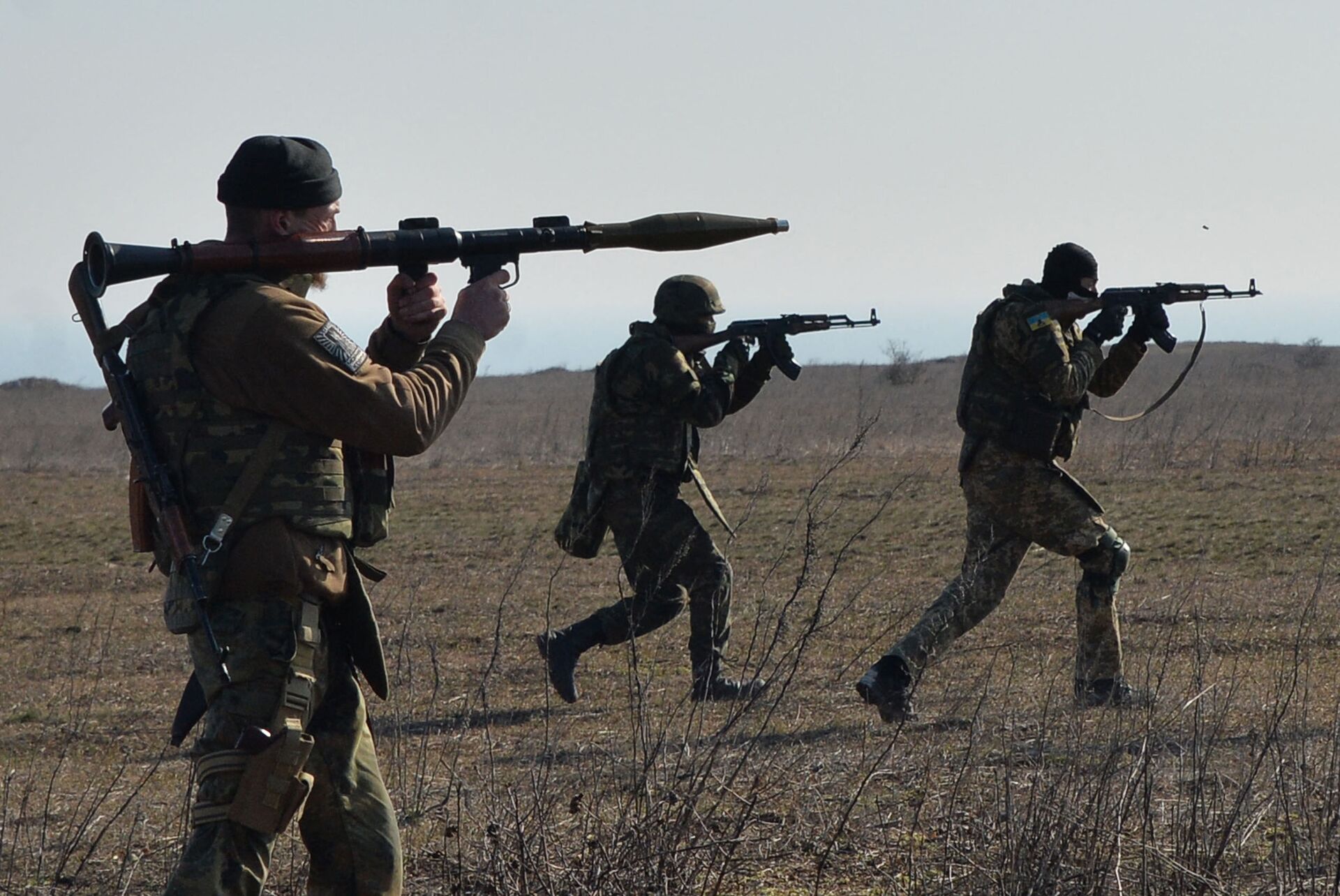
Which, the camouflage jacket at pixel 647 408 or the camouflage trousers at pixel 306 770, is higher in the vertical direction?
the camouflage jacket at pixel 647 408

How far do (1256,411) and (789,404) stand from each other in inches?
487

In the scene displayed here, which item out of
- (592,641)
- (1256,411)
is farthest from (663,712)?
(1256,411)

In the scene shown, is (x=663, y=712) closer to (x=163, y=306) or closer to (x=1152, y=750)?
(x=1152, y=750)

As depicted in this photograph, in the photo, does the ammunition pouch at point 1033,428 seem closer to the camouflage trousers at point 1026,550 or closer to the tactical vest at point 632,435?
the camouflage trousers at point 1026,550

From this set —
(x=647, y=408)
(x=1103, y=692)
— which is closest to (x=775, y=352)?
(x=647, y=408)

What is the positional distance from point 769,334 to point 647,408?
111cm

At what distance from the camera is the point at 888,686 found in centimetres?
678

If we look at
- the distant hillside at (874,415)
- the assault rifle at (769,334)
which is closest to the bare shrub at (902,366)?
the distant hillside at (874,415)

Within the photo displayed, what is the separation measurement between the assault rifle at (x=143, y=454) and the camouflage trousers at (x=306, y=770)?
0.22ft

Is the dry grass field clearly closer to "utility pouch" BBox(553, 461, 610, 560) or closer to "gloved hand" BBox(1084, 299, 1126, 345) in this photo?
"utility pouch" BBox(553, 461, 610, 560)

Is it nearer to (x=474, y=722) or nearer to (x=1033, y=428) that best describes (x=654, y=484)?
(x=474, y=722)

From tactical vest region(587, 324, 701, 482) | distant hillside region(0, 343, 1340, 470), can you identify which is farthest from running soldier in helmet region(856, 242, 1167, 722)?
tactical vest region(587, 324, 701, 482)

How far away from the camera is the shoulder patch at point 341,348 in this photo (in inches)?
138

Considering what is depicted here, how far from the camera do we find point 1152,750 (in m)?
4.30
